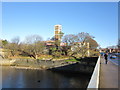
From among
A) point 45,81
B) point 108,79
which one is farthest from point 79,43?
point 108,79

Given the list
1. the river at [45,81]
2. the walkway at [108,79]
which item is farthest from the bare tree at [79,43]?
the walkway at [108,79]

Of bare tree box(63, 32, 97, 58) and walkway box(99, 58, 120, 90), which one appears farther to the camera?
bare tree box(63, 32, 97, 58)

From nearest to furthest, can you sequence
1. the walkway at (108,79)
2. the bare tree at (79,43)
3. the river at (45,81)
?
the walkway at (108,79), the river at (45,81), the bare tree at (79,43)

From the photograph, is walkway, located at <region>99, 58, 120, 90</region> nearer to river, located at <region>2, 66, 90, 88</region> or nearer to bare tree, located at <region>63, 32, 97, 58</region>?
river, located at <region>2, 66, 90, 88</region>

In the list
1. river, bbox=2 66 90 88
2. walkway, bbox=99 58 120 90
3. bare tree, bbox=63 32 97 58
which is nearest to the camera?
walkway, bbox=99 58 120 90

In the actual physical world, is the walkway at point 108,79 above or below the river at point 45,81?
above

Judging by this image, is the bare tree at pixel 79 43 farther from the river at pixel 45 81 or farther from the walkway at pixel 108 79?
the walkway at pixel 108 79

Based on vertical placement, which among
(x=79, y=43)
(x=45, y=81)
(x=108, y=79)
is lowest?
(x=45, y=81)

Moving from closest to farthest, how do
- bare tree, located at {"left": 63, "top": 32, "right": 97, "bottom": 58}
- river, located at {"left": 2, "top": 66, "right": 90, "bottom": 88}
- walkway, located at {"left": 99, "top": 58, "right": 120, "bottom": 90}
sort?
walkway, located at {"left": 99, "top": 58, "right": 120, "bottom": 90} → river, located at {"left": 2, "top": 66, "right": 90, "bottom": 88} → bare tree, located at {"left": 63, "top": 32, "right": 97, "bottom": 58}

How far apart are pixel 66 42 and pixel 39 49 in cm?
800

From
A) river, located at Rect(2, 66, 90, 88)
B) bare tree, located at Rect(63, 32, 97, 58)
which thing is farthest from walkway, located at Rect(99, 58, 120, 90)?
bare tree, located at Rect(63, 32, 97, 58)

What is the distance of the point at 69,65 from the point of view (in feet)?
79.7

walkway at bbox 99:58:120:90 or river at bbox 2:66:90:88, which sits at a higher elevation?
walkway at bbox 99:58:120:90

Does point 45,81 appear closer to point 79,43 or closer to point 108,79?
point 108,79
